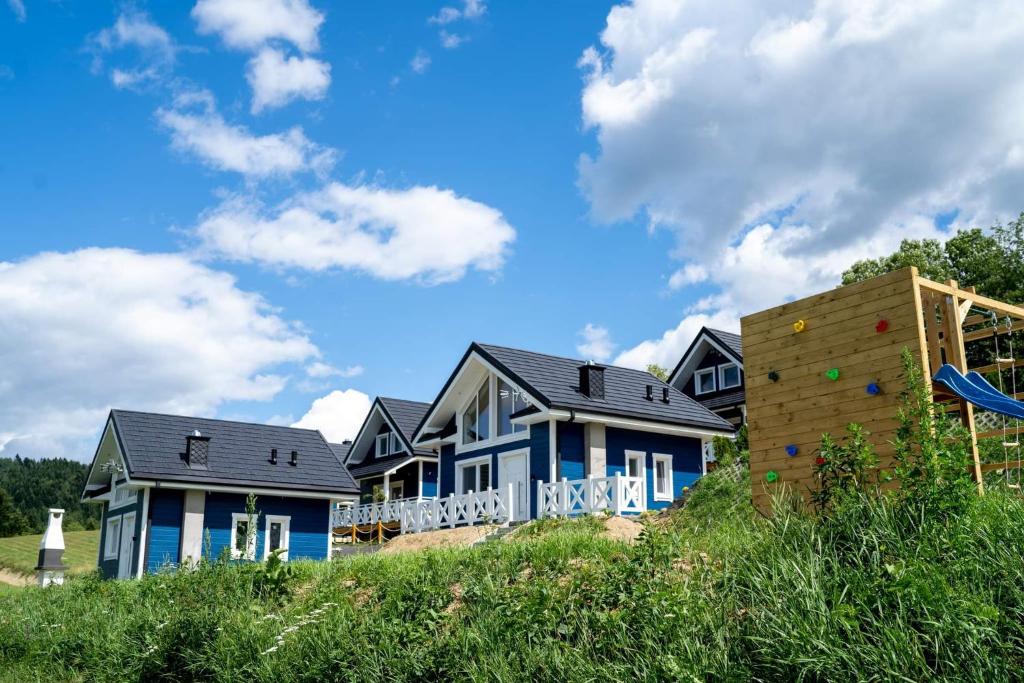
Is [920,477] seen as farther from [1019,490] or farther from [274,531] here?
[274,531]

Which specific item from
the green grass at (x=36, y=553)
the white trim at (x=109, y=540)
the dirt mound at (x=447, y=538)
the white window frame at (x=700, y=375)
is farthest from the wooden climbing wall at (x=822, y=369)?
the green grass at (x=36, y=553)

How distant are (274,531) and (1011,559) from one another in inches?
992

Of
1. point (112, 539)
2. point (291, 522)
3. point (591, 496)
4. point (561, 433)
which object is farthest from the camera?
point (112, 539)

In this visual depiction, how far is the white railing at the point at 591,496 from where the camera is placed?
21469 mm

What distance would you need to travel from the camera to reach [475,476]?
26828 mm

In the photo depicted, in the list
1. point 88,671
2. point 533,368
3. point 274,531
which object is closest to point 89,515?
point 274,531

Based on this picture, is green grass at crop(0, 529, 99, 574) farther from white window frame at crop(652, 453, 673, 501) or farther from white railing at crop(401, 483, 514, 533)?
white window frame at crop(652, 453, 673, 501)

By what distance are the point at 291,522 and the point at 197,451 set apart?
144 inches

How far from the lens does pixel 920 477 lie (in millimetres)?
7051

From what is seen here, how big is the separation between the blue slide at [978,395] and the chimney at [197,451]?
22945mm

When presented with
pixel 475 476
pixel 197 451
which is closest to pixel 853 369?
pixel 475 476

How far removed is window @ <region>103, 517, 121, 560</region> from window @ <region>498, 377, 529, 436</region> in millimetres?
12912

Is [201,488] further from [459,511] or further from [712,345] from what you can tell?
[712,345]

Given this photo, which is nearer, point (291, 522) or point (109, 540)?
point (291, 522)
